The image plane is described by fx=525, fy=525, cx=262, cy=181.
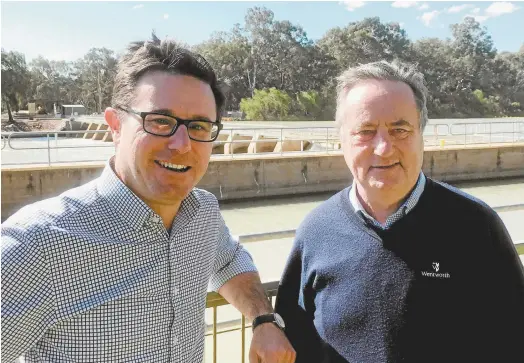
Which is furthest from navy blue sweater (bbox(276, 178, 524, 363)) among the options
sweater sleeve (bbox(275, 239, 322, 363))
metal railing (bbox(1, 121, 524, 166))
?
metal railing (bbox(1, 121, 524, 166))

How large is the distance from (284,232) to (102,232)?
128 cm

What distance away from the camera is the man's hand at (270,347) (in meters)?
1.67

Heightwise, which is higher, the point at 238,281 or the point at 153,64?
the point at 153,64

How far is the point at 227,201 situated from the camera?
1518 cm

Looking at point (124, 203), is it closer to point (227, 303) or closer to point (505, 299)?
point (227, 303)

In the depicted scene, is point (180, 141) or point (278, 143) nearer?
point (180, 141)

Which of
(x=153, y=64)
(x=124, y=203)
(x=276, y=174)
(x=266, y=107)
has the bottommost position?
(x=276, y=174)

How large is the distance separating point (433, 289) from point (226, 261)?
674mm

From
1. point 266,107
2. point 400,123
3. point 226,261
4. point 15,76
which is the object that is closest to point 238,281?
point 226,261

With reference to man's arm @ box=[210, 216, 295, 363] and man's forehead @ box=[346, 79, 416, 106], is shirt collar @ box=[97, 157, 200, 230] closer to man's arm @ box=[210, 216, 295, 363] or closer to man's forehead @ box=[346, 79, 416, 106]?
man's arm @ box=[210, 216, 295, 363]

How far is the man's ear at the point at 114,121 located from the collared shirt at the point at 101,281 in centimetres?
11

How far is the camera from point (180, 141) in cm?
143

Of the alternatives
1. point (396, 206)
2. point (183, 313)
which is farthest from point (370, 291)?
point (183, 313)

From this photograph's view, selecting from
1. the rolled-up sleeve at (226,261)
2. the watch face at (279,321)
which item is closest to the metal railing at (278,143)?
the rolled-up sleeve at (226,261)
